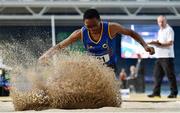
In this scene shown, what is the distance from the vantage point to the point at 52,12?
3166cm

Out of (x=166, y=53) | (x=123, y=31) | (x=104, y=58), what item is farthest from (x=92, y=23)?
(x=166, y=53)

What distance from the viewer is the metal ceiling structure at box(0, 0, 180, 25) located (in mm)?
28906

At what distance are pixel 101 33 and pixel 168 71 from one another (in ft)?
15.6

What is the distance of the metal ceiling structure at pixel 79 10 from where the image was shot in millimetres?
28906

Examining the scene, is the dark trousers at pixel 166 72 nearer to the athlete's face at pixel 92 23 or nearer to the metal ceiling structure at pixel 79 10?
the athlete's face at pixel 92 23

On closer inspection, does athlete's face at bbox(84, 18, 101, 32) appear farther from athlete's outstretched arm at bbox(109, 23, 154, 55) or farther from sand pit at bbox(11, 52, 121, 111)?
sand pit at bbox(11, 52, 121, 111)

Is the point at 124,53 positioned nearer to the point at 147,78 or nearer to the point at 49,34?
the point at 147,78

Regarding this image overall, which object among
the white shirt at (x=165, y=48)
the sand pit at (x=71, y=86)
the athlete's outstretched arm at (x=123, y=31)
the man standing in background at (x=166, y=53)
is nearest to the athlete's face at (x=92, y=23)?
the athlete's outstretched arm at (x=123, y=31)

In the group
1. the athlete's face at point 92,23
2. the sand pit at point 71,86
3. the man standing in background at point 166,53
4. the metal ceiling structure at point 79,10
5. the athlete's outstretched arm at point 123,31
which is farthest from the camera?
the metal ceiling structure at point 79,10

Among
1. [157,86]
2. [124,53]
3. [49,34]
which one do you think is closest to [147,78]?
[124,53]

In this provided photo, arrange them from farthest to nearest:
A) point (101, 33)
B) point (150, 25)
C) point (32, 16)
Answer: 1. point (150, 25)
2. point (32, 16)
3. point (101, 33)

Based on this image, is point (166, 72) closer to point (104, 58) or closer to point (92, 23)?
point (104, 58)

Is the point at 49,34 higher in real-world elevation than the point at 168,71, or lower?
higher

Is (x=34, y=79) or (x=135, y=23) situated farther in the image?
(x=135, y=23)
